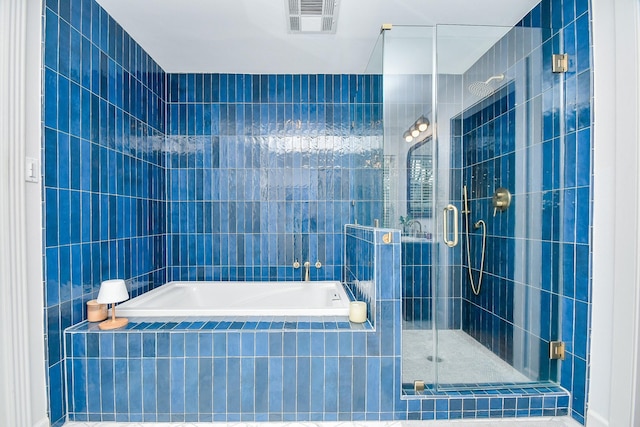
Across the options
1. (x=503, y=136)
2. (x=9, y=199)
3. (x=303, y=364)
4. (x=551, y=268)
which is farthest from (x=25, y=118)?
(x=551, y=268)

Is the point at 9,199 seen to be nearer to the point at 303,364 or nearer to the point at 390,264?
the point at 303,364

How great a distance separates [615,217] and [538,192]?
17.0 inches

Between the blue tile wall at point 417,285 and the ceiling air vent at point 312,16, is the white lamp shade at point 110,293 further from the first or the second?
the ceiling air vent at point 312,16

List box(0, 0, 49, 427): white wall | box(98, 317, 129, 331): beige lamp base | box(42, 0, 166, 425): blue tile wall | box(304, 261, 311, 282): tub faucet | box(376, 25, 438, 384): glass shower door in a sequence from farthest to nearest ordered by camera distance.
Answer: box(304, 261, 311, 282): tub faucet < box(376, 25, 438, 384): glass shower door < box(98, 317, 129, 331): beige lamp base < box(42, 0, 166, 425): blue tile wall < box(0, 0, 49, 427): white wall

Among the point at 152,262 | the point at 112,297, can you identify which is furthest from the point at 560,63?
the point at 152,262

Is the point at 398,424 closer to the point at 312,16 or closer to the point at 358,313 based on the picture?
the point at 358,313

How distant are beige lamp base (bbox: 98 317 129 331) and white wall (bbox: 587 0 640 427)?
2475 mm

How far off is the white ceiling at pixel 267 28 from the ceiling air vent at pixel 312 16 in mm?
48

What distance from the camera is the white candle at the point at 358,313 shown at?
76.2 inches

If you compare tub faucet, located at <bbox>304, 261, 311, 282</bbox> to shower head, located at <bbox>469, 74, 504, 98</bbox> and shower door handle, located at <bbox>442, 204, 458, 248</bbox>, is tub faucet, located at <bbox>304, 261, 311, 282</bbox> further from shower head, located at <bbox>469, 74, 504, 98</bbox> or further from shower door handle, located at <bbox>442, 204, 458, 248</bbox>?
shower head, located at <bbox>469, 74, 504, 98</bbox>

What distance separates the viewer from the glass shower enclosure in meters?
2.00

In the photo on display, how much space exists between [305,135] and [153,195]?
139cm

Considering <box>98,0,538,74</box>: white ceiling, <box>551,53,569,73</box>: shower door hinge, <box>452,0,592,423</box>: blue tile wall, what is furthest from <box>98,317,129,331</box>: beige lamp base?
<box>551,53,569,73</box>: shower door hinge

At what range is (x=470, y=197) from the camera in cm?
218
